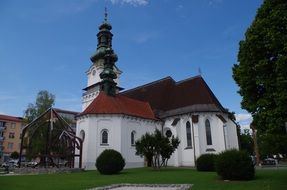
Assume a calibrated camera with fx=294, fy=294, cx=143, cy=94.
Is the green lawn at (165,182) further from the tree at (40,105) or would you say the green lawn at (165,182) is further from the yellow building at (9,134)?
the yellow building at (9,134)

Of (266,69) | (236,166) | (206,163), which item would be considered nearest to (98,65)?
(206,163)

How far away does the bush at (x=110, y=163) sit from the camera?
91.4 ft

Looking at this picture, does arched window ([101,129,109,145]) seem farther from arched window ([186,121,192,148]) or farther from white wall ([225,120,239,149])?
white wall ([225,120,239,149])

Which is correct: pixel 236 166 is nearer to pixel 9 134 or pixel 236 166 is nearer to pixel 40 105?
pixel 40 105

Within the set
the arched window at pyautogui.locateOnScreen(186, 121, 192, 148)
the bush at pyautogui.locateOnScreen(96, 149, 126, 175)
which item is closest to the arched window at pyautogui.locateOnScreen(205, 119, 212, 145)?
the arched window at pyautogui.locateOnScreen(186, 121, 192, 148)

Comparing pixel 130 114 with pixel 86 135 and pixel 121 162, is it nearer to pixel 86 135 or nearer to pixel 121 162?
pixel 86 135

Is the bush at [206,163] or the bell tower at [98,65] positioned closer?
the bush at [206,163]

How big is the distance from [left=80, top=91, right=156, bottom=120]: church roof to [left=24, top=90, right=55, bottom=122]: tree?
1544cm

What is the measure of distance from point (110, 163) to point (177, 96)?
20.5 m

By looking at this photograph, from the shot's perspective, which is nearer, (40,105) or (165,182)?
(165,182)

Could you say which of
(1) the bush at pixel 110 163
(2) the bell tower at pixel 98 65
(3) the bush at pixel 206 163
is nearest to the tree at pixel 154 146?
(1) the bush at pixel 110 163

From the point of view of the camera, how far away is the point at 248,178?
1806 cm

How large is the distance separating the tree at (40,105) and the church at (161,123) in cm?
1419

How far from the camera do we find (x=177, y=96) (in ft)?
149
